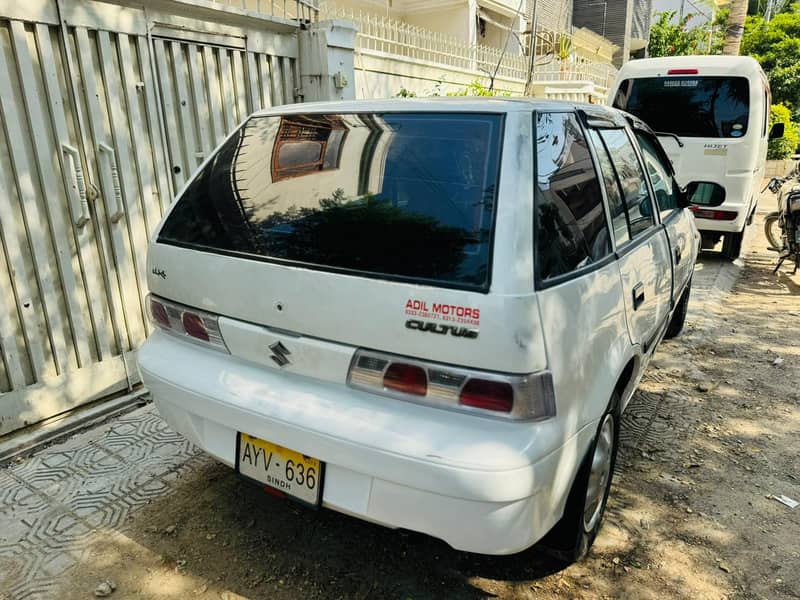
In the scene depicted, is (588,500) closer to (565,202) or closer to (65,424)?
(565,202)

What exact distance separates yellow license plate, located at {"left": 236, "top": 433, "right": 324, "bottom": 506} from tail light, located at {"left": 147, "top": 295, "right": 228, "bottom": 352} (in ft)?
1.35

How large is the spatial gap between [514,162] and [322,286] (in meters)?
0.78

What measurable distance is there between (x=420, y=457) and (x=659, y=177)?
2944 mm

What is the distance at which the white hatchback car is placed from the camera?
1.84 m

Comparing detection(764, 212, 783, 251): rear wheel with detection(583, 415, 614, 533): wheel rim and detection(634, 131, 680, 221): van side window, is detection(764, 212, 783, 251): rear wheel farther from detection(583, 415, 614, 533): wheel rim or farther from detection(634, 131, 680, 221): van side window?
detection(583, 415, 614, 533): wheel rim

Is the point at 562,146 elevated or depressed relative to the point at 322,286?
elevated

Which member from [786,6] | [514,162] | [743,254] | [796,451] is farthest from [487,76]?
[786,6]

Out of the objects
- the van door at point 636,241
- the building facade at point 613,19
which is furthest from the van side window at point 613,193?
the building facade at point 613,19

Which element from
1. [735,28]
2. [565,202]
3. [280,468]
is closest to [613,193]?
[565,202]

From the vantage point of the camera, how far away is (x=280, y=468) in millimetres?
2188

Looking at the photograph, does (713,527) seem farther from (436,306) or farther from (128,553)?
(128,553)

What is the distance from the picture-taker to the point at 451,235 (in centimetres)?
197

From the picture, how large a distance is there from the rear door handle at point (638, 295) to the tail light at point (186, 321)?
1.76 meters

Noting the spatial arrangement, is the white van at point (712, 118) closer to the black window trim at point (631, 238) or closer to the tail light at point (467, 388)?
the black window trim at point (631, 238)
